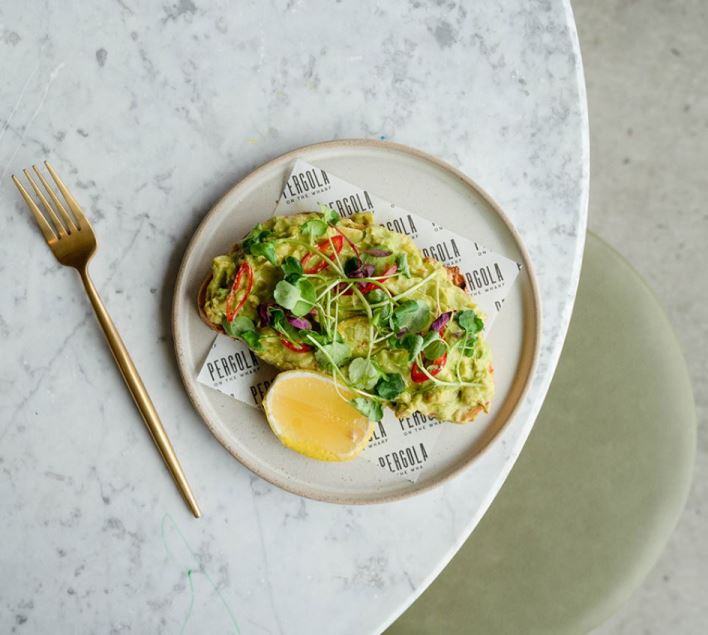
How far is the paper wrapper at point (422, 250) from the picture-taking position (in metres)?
1.36

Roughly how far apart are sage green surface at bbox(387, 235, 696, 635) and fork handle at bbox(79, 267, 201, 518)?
0.57m

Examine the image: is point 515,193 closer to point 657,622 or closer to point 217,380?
point 217,380

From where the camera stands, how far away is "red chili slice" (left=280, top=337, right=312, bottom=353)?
1.27 metres

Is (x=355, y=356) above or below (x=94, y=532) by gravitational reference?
above

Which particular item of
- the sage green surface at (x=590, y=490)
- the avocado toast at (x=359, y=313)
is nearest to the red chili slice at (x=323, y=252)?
the avocado toast at (x=359, y=313)

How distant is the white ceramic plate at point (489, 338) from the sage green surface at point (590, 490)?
214 mm

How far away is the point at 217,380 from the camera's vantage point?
1362mm

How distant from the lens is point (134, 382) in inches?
54.4

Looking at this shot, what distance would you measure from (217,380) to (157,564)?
0.37m

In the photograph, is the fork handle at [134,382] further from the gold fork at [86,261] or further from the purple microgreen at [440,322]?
the purple microgreen at [440,322]

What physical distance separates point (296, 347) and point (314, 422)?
0.14 meters

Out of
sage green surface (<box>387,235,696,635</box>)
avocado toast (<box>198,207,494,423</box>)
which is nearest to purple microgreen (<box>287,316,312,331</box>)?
avocado toast (<box>198,207,494,423</box>)

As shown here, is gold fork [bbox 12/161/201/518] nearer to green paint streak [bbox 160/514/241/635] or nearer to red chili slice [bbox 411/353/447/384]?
green paint streak [bbox 160/514/241/635]

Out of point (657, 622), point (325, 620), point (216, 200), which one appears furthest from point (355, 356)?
point (657, 622)
